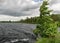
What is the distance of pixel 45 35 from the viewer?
44031 millimetres

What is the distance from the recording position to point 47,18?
45.5m

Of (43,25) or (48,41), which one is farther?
(43,25)

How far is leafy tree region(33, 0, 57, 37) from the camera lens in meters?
44.2

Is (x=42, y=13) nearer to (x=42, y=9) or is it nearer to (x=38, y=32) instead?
(x=42, y=9)

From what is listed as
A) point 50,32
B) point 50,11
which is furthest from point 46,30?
point 50,11

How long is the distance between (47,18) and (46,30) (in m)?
2.48

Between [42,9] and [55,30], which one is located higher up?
[42,9]

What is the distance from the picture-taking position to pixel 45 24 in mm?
45156

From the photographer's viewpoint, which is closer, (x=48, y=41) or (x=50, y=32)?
(x=48, y=41)

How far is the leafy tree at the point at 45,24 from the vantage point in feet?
145

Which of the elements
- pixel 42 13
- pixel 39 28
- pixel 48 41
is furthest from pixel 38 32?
pixel 48 41

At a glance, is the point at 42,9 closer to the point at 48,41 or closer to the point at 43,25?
the point at 43,25

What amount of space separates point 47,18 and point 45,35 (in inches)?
141

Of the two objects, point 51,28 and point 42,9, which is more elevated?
point 42,9
